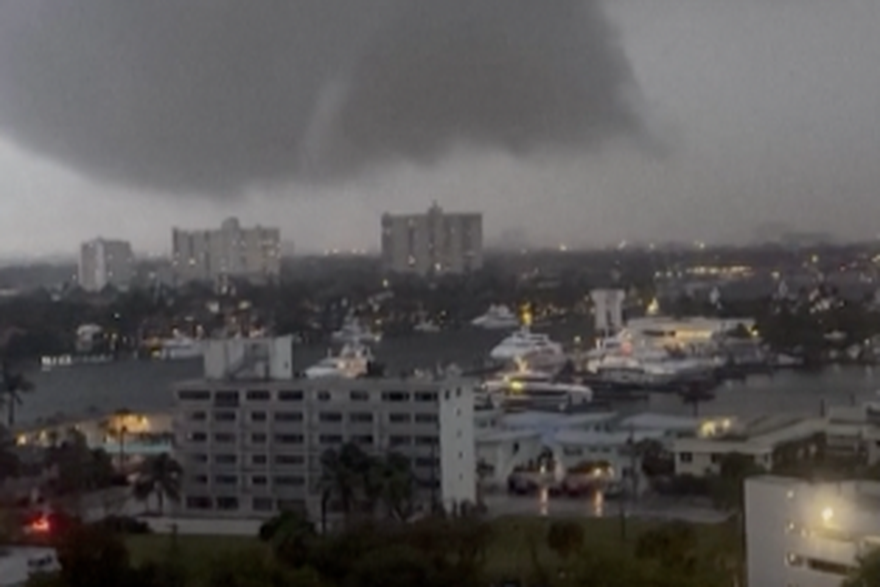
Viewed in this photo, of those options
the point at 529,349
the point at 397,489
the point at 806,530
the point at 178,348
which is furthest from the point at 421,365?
the point at 806,530

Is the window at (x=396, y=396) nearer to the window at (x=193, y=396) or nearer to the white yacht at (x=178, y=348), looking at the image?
the window at (x=193, y=396)

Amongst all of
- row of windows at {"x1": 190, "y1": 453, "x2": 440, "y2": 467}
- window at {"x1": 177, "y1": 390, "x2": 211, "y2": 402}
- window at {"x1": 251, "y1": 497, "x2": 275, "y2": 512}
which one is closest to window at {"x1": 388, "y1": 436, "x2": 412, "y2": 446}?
row of windows at {"x1": 190, "y1": 453, "x2": 440, "y2": 467}

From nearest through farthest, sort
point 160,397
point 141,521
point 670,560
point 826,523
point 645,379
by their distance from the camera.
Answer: point 826,523 < point 670,560 < point 141,521 < point 160,397 < point 645,379

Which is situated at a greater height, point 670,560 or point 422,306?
point 422,306

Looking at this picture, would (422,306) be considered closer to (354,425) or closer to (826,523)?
(354,425)

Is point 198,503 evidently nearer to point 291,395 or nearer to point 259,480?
point 259,480

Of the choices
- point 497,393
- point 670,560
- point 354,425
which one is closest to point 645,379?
point 497,393

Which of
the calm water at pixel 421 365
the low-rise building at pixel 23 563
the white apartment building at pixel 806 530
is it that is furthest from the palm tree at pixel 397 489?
the calm water at pixel 421 365
